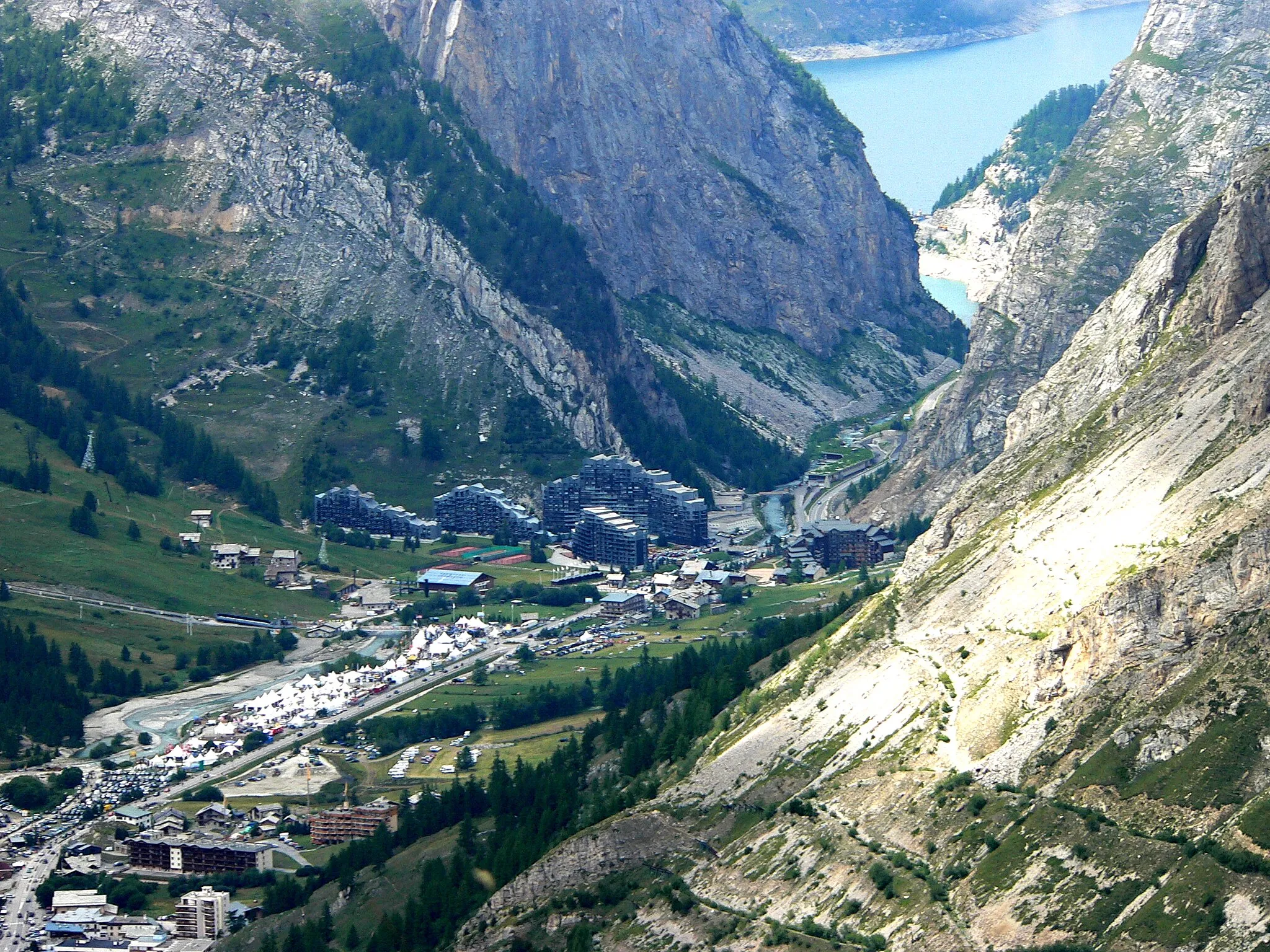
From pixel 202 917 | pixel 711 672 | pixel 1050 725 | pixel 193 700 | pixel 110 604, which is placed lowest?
pixel 202 917

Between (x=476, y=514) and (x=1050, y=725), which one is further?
(x=476, y=514)

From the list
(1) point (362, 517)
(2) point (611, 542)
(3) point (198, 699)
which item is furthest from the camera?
(1) point (362, 517)

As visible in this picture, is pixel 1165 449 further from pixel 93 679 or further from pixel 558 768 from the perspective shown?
pixel 93 679

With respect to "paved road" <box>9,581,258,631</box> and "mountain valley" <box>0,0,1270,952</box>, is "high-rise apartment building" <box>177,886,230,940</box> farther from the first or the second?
"paved road" <box>9,581,258,631</box>

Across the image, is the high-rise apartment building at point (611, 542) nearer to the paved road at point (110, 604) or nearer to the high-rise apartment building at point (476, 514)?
the high-rise apartment building at point (476, 514)

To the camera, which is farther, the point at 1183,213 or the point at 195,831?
the point at 1183,213

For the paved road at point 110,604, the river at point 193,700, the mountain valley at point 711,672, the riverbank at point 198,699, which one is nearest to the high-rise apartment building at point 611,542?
the mountain valley at point 711,672

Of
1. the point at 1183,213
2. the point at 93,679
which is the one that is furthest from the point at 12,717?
the point at 1183,213

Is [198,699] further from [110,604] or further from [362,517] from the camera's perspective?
[362,517]

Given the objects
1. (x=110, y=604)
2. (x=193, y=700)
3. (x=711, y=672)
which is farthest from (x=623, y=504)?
(x=711, y=672)
